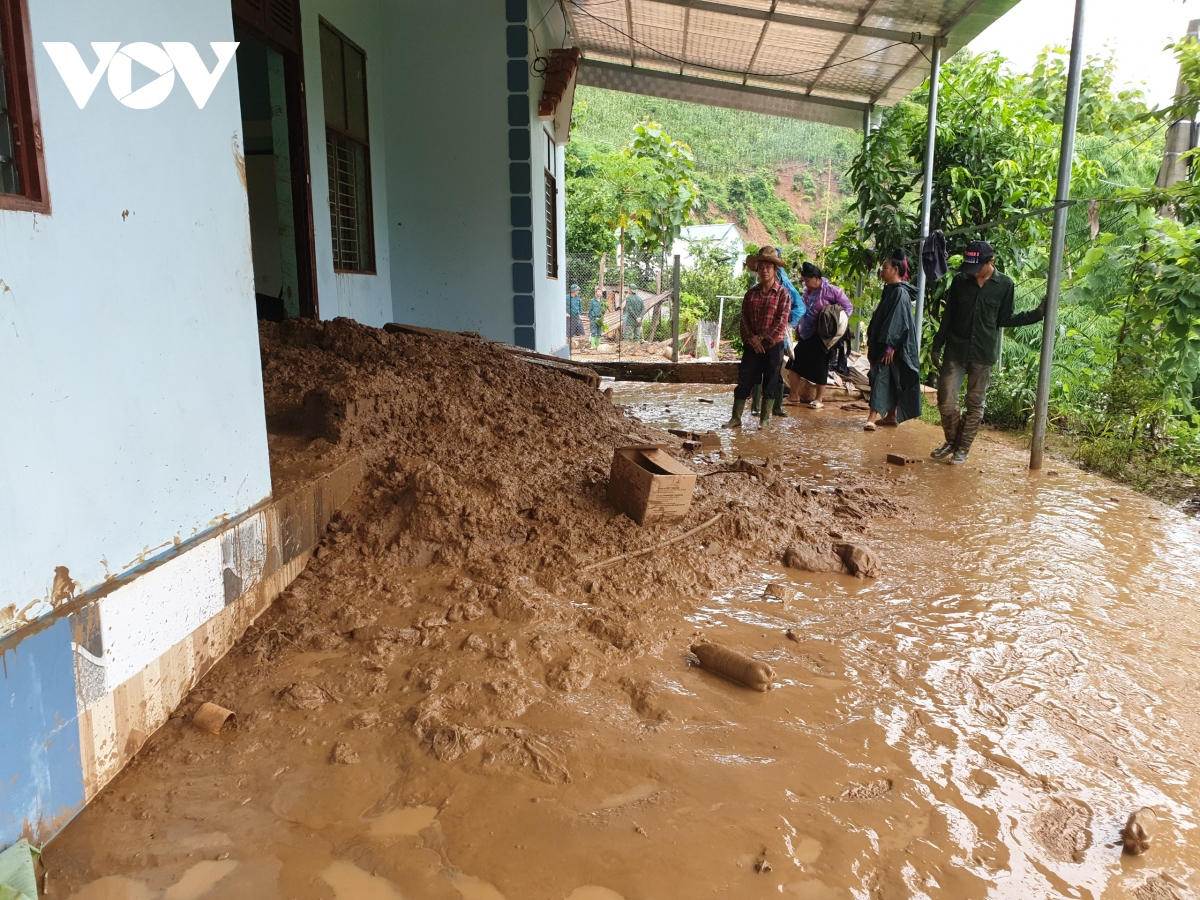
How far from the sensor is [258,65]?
7895 mm

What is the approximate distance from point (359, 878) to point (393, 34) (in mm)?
8220

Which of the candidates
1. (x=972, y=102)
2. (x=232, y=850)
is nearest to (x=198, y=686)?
(x=232, y=850)

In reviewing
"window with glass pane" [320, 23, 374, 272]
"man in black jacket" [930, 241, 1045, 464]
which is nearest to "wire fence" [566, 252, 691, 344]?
"window with glass pane" [320, 23, 374, 272]

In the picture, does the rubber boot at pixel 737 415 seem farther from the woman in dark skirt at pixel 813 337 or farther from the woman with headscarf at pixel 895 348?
the woman in dark skirt at pixel 813 337

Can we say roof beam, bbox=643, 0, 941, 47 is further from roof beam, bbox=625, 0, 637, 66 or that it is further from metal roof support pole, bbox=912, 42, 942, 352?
roof beam, bbox=625, 0, 637, 66

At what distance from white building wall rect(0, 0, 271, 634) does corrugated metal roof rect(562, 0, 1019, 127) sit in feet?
23.1

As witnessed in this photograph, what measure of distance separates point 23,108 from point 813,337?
319 inches

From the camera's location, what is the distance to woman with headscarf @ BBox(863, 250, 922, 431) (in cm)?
736

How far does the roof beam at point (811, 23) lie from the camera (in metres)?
8.18

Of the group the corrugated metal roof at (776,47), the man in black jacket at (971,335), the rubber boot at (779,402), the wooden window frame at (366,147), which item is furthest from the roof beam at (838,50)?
the wooden window frame at (366,147)

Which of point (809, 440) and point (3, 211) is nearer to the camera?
point (3, 211)

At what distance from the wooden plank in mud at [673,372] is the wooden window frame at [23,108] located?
9956mm

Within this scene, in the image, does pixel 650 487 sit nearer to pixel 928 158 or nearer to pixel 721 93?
pixel 928 158

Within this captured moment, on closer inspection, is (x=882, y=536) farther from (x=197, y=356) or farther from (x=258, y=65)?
(x=258, y=65)
